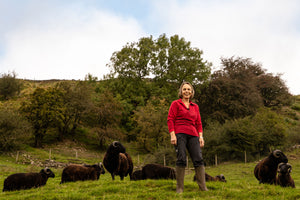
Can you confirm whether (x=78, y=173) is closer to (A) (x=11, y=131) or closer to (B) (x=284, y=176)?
(B) (x=284, y=176)

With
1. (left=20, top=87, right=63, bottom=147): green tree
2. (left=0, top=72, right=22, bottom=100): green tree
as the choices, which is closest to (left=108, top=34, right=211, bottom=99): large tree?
(left=20, top=87, right=63, bottom=147): green tree

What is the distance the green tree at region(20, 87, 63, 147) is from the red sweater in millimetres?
34329

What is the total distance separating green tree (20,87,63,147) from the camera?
3666 cm

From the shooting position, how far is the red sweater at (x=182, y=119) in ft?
20.8

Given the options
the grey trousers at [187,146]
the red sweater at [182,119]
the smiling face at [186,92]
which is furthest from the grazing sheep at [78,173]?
the smiling face at [186,92]

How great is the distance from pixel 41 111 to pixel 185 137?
34810 mm

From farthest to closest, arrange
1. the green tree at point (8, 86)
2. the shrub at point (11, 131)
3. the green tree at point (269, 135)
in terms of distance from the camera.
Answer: the green tree at point (8, 86) < the shrub at point (11, 131) < the green tree at point (269, 135)

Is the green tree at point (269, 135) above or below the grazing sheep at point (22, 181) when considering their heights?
above

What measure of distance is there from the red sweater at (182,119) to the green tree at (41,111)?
34329mm

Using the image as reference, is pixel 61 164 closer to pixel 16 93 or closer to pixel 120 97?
pixel 120 97

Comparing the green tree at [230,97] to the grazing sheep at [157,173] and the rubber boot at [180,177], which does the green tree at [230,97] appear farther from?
the rubber boot at [180,177]

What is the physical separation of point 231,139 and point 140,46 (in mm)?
28042

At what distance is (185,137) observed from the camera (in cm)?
632

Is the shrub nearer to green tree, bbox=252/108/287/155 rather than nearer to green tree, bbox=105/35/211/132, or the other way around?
green tree, bbox=105/35/211/132
